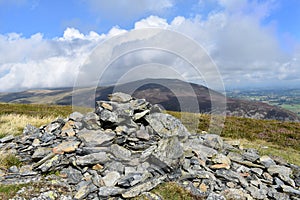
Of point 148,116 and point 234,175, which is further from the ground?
point 148,116

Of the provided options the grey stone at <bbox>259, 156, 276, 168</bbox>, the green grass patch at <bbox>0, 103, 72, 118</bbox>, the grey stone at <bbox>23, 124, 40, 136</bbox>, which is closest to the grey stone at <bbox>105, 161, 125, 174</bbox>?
the grey stone at <bbox>23, 124, 40, 136</bbox>

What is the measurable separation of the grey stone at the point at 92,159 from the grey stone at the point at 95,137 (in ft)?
2.16

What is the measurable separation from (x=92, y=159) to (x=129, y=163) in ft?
4.73

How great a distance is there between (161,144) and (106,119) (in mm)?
2923

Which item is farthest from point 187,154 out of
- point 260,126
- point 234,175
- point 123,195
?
point 260,126

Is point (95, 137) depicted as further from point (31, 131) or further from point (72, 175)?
point (31, 131)

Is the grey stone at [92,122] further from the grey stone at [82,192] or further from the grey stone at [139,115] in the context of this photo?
the grey stone at [82,192]

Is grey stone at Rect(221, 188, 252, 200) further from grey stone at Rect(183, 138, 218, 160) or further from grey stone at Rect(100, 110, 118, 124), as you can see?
grey stone at Rect(100, 110, 118, 124)

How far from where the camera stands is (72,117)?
11469 mm

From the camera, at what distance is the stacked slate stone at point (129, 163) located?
7520 mm

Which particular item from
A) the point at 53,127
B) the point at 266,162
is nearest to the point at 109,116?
the point at 53,127

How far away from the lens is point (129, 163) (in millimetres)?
8742

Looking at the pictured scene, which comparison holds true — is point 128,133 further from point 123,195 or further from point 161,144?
point 123,195

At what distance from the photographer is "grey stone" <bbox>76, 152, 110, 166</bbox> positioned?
327 inches
